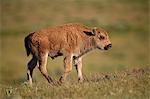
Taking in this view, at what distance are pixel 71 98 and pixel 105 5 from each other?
162 feet

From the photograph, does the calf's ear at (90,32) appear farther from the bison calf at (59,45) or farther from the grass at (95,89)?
the grass at (95,89)

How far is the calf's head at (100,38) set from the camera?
1864 cm

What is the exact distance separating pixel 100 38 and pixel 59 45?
1593 mm

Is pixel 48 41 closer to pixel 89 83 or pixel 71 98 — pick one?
pixel 89 83

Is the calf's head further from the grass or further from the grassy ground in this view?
the grass

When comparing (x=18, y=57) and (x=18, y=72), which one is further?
(x=18, y=57)

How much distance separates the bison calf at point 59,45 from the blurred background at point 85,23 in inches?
322

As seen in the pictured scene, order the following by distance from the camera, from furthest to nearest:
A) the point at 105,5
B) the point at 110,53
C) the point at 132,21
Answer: the point at 105,5 → the point at 132,21 → the point at 110,53

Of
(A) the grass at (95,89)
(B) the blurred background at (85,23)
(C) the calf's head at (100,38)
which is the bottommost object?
(B) the blurred background at (85,23)

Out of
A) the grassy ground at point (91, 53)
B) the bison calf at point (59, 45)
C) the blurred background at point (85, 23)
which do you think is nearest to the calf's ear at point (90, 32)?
the bison calf at point (59, 45)

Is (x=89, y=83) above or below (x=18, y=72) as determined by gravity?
above

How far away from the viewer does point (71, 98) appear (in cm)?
1442

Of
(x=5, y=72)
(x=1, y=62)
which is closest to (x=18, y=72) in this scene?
(x=5, y=72)

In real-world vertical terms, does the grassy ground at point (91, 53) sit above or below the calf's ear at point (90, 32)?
below
